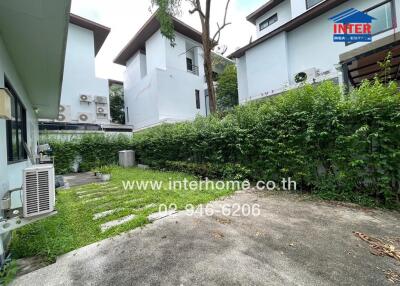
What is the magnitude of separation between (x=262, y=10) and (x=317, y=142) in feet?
37.0

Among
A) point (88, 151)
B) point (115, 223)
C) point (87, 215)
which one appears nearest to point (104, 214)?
point (87, 215)

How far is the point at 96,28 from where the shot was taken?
1390 cm

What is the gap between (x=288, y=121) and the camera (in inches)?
185

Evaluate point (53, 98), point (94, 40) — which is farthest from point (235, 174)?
point (94, 40)

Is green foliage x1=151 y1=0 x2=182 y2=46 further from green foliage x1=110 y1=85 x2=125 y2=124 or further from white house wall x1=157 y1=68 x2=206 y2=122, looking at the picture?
green foliage x1=110 y1=85 x2=125 y2=124

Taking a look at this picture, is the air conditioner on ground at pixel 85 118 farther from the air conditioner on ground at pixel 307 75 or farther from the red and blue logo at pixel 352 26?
the red and blue logo at pixel 352 26

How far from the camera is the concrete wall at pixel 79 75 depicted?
12.9 metres

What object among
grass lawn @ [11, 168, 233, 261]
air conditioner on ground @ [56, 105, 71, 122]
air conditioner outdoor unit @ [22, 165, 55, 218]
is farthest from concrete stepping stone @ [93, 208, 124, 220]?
air conditioner on ground @ [56, 105, 71, 122]

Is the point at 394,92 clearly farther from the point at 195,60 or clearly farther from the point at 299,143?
the point at 195,60

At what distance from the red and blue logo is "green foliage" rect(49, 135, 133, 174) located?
11713mm

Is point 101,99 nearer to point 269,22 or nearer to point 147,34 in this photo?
point 147,34

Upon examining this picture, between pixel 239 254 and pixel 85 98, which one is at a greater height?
pixel 85 98

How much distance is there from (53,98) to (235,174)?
653 cm

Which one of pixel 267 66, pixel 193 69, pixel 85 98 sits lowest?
pixel 85 98
